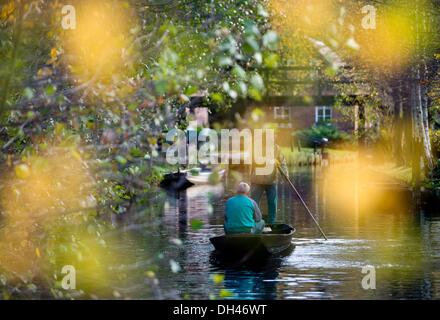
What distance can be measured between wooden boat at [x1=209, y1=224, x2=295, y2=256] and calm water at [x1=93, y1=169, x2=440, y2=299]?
0.26 metres

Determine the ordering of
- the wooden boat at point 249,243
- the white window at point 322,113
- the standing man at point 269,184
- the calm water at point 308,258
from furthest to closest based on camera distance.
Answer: the white window at point 322,113 < the standing man at point 269,184 < the wooden boat at point 249,243 < the calm water at point 308,258

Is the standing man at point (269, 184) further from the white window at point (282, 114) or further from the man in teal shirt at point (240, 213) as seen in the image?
the white window at point (282, 114)

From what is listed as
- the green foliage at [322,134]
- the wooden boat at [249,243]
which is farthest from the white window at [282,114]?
the wooden boat at [249,243]

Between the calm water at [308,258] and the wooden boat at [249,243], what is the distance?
261 millimetres

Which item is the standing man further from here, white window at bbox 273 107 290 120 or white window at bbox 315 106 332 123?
white window at bbox 273 107 290 120

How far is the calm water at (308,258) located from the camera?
17.2 meters

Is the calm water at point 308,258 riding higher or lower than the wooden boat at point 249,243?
lower

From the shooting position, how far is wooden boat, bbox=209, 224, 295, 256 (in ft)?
68.0

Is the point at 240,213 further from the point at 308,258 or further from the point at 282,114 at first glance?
the point at 282,114

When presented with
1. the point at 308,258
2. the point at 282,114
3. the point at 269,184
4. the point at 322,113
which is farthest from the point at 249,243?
the point at 282,114

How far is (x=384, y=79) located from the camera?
1973 inches
